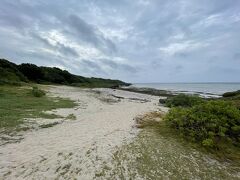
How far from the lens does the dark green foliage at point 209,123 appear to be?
9133 millimetres

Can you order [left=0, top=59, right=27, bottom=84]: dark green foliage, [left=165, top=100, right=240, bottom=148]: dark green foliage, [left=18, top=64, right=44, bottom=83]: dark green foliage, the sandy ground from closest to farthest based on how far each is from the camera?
the sandy ground
[left=165, top=100, right=240, bottom=148]: dark green foliage
[left=0, top=59, right=27, bottom=84]: dark green foliage
[left=18, top=64, right=44, bottom=83]: dark green foliage

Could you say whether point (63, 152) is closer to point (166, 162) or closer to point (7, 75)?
point (166, 162)

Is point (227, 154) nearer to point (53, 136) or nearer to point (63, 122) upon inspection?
point (53, 136)

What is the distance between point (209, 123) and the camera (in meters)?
9.54

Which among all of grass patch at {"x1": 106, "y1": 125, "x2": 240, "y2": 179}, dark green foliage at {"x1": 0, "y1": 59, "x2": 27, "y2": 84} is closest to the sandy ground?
grass patch at {"x1": 106, "y1": 125, "x2": 240, "y2": 179}

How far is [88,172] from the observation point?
629 cm

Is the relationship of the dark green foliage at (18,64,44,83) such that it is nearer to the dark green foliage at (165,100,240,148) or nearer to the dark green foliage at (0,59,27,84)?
the dark green foliage at (0,59,27,84)

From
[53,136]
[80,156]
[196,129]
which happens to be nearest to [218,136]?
[196,129]

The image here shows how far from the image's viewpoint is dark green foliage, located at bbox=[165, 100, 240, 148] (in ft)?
30.0

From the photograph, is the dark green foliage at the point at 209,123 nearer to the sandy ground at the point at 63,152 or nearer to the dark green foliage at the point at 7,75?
the sandy ground at the point at 63,152

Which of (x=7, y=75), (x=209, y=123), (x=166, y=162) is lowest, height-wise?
(x=166, y=162)

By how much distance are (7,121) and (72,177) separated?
754 cm

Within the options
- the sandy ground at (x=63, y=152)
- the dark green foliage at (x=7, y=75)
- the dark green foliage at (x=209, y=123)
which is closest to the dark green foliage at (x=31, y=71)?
the dark green foliage at (x=7, y=75)

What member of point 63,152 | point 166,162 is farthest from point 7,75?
point 166,162
